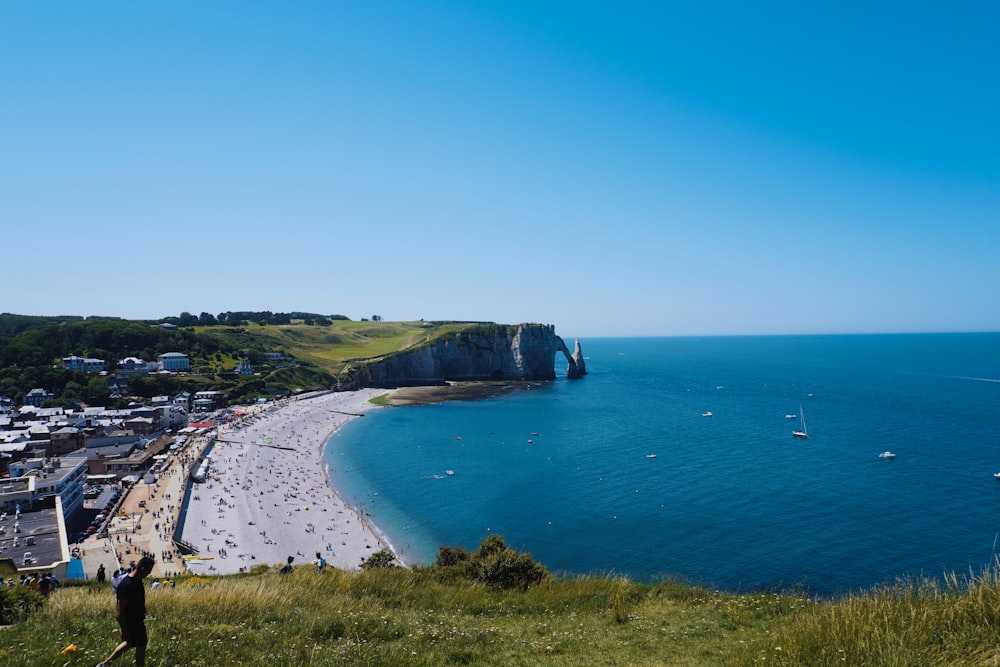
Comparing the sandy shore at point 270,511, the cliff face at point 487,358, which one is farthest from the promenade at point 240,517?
the cliff face at point 487,358

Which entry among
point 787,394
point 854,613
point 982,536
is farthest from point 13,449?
point 787,394

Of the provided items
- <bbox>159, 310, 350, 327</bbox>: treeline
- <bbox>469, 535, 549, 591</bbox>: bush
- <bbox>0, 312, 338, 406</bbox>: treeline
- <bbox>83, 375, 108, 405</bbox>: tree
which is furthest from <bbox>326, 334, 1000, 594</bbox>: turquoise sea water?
<bbox>159, 310, 350, 327</bbox>: treeline

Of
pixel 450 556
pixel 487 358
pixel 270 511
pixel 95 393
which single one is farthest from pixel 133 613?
pixel 487 358

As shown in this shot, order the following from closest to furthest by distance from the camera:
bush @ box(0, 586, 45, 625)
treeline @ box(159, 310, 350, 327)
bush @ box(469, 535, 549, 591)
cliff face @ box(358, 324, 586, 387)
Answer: bush @ box(0, 586, 45, 625) < bush @ box(469, 535, 549, 591) < cliff face @ box(358, 324, 586, 387) < treeline @ box(159, 310, 350, 327)

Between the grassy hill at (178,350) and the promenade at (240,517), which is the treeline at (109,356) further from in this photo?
the promenade at (240,517)

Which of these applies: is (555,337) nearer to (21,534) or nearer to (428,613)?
(21,534)

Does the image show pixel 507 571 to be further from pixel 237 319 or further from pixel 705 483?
pixel 237 319

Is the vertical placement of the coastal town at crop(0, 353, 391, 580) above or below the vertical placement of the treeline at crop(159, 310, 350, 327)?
below

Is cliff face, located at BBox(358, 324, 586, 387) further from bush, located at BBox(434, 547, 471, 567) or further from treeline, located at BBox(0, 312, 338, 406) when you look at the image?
bush, located at BBox(434, 547, 471, 567)
